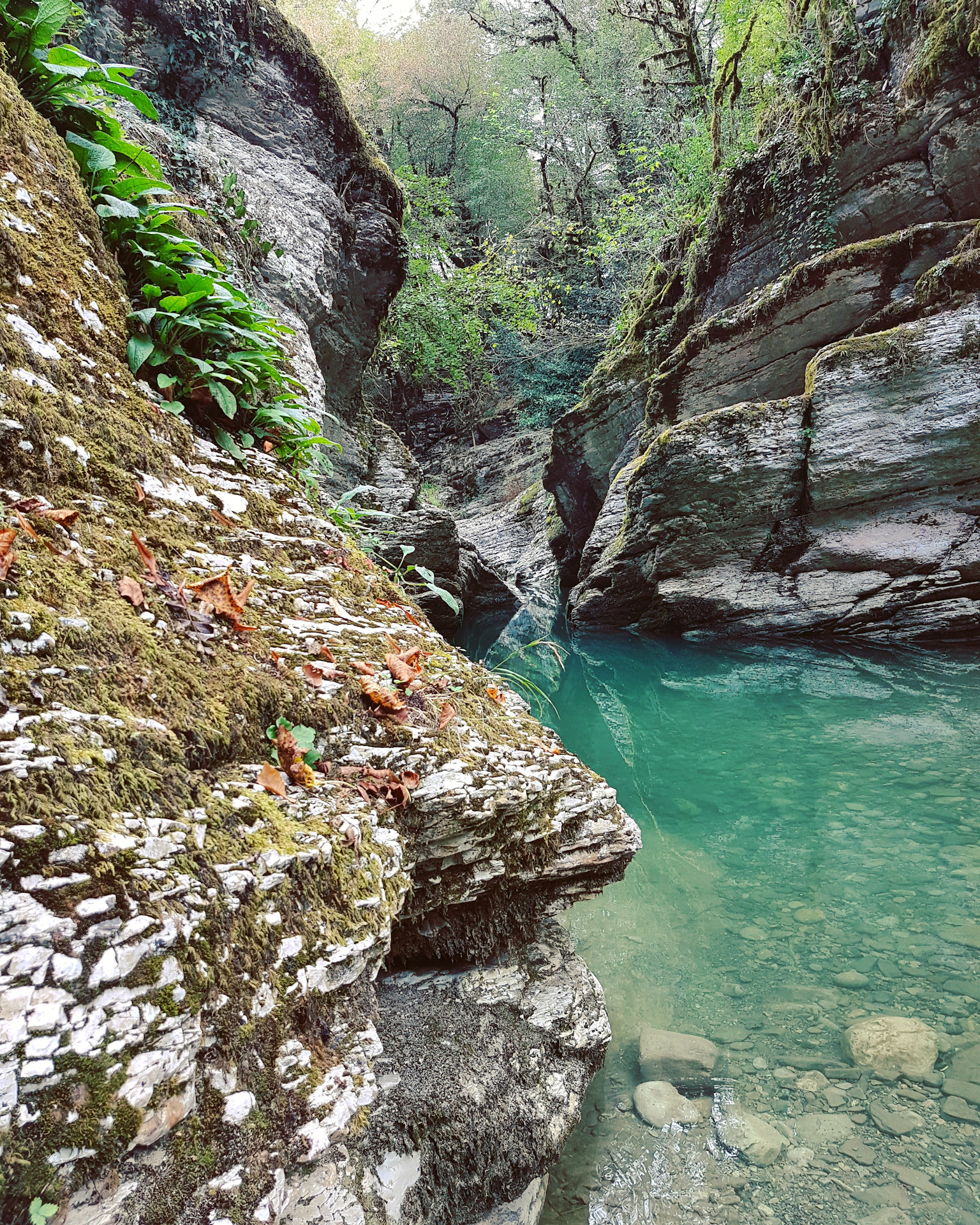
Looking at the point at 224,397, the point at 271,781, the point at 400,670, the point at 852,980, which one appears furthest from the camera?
the point at 852,980

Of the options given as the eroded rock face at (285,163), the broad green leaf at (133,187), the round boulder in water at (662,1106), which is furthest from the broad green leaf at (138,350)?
the round boulder in water at (662,1106)

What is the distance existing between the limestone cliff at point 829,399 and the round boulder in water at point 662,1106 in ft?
30.9

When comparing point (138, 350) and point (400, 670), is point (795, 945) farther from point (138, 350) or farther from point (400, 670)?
point (138, 350)

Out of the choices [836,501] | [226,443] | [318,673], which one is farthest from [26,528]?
[836,501]

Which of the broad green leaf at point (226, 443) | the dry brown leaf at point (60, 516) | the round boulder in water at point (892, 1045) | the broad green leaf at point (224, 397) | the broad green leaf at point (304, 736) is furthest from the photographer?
the broad green leaf at point (226, 443)

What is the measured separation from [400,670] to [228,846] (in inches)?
44.2

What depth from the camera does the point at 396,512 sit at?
39.8 feet

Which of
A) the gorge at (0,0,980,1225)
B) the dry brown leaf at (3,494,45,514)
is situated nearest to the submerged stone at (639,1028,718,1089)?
the gorge at (0,0,980,1225)

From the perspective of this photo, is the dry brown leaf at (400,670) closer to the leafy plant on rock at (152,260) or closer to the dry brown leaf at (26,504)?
the dry brown leaf at (26,504)

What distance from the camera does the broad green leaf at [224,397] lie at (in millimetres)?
3182

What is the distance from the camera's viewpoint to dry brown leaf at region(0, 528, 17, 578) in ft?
5.42

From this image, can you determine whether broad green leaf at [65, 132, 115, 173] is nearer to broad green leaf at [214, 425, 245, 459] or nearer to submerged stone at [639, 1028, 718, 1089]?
broad green leaf at [214, 425, 245, 459]

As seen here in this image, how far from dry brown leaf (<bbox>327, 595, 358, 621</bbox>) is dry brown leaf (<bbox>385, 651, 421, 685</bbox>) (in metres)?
0.29

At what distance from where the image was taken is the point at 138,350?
2.96 metres
